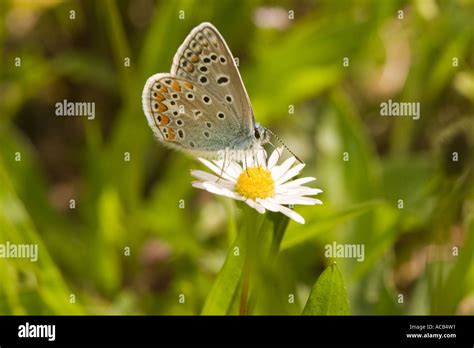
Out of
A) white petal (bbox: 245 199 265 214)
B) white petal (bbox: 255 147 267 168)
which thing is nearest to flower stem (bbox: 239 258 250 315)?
white petal (bbox: 245 199 265 214)

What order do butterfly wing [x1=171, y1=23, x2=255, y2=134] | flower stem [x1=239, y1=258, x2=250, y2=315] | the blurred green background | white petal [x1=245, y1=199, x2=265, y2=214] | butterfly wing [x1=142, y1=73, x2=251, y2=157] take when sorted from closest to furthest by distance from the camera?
white petal [x1=245, y1=199, x2=265, y2=214] < flower stem [x1=239, y1=258, x2=250, y2=315] < butterfly wing [x1=171, y1=23, x2=255, y2=134] < butterfly wing [x1=142, y1=73, x2=251, y2=157] < the blurred green background

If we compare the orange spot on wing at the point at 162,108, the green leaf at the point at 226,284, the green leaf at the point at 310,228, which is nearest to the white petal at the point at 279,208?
the green leaf at the point at 226,284

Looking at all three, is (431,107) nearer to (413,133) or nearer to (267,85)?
(413,133)

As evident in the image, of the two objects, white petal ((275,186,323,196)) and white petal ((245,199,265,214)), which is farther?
white petal ((275,186,323,196))

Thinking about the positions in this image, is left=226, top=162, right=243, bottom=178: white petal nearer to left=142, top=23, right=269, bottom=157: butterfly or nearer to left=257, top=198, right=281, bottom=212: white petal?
left=142, top=23, right=269, bottom=157: butterfly

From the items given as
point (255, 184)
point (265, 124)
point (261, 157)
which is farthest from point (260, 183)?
point (265, 124)

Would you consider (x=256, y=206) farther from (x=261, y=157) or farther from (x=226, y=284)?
(x=261, y=157)
